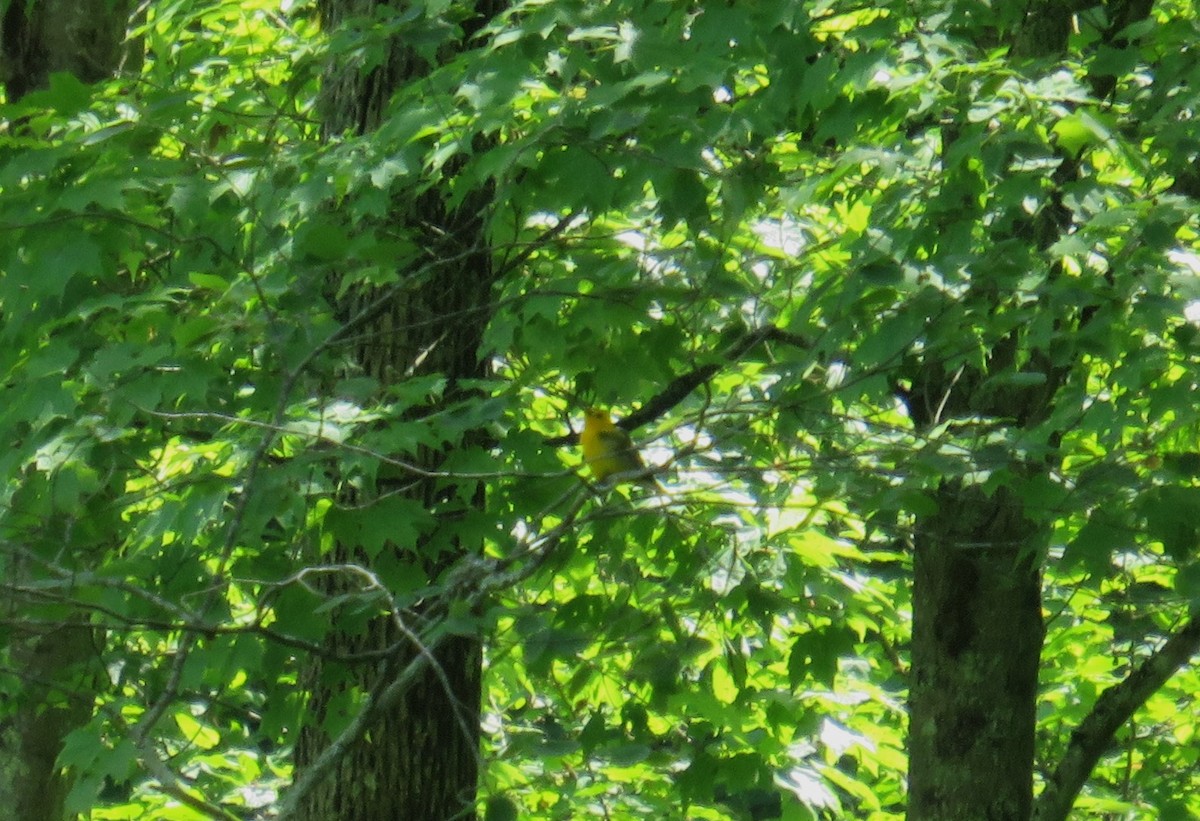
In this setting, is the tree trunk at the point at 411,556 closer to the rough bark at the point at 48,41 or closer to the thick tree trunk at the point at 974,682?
the thick tree trunk at the point at 974,682

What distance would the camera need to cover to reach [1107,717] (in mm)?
4820

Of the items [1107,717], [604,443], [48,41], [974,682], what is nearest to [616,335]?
[604,443]

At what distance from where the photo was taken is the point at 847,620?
4.13 meters

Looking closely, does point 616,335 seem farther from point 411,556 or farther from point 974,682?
point 974,682

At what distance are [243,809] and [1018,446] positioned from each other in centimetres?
343

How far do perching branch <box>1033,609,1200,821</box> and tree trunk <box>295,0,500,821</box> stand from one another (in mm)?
1859

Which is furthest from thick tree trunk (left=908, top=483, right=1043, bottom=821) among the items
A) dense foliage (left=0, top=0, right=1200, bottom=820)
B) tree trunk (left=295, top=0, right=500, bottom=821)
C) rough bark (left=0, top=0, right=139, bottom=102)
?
rough bark (left=0, top=0, right=139, bottom=102)

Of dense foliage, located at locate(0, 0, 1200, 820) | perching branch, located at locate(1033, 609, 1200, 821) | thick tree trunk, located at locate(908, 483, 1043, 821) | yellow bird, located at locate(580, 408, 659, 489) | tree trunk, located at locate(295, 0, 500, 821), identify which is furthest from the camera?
thick tree trunk, located at locate(908, 483, 1043, 821)

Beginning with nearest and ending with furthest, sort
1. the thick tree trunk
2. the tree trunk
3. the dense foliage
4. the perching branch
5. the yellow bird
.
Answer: the dense foliage < the yellow bird < the tree trunk < the perching branch < the thick tree trunk

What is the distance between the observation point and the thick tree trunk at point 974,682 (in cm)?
495

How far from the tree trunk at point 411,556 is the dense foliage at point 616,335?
103 millimetres

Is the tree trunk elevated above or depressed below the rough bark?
below

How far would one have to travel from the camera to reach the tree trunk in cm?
432

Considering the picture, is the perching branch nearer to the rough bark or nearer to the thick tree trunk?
the thick tree trunk
